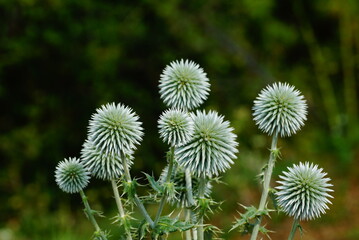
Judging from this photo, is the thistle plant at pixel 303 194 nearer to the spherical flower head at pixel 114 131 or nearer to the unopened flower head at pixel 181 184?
the unopened flower head at pixel 181 184

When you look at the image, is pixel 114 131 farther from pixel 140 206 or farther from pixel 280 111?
pixel 280 111

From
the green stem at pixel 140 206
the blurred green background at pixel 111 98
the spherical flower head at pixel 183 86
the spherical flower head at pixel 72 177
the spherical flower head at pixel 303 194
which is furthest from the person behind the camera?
the blurred green background at pixel 111 98

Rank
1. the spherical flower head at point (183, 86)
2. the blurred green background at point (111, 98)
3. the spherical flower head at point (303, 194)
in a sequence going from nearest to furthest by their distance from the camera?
1. the spherical flower head at point (303, 194)
2. the spherical flower head at point (183, 86)
3. the blurred green background at point (111, 98)

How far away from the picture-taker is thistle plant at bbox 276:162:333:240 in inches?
100

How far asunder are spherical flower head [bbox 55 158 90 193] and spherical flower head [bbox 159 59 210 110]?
0.57 metres

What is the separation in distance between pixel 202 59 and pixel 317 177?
25.7 feet

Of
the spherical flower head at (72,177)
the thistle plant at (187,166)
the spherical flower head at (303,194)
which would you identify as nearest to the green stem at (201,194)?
the thistle plant at (187,166)

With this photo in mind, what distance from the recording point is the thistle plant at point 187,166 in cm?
246

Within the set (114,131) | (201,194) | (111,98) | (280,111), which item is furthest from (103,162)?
(111,98)

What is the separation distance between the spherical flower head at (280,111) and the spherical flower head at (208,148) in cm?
22

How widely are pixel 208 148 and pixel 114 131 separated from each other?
451 millimetres

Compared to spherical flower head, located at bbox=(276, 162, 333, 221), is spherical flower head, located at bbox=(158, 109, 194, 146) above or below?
above

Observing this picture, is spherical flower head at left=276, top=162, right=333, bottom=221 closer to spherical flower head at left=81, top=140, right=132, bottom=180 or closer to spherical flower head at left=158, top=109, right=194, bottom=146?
spherical flower head at left=158, top=109, right=194, bottom=146

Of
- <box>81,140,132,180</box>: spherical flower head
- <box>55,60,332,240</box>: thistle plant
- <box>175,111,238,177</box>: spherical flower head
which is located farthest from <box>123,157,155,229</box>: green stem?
<box>175,111,238,177</box>: spherical flower head
